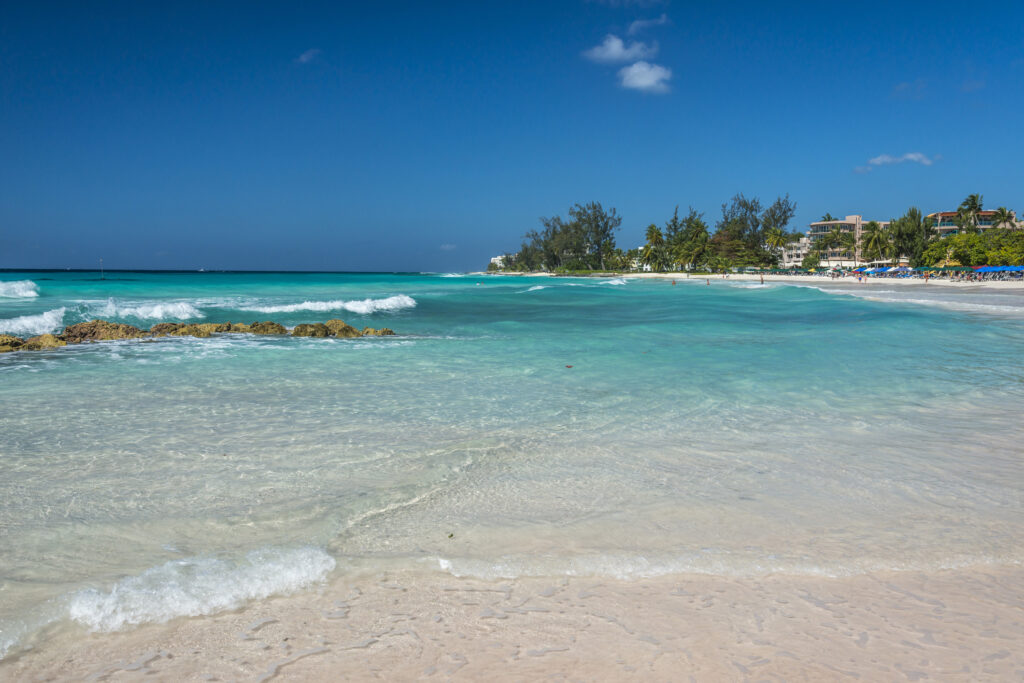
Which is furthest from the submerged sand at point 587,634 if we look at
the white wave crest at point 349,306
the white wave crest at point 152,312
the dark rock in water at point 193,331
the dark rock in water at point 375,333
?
the white wave crest at point 349,306

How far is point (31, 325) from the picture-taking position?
19.6 metres

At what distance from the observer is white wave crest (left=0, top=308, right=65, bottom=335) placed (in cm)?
1859

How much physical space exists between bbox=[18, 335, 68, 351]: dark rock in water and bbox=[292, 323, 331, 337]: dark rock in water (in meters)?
5.39

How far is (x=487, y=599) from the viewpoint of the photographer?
305 centimetres

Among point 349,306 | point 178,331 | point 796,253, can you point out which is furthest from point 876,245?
point 178,331

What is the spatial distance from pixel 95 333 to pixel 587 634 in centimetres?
1702

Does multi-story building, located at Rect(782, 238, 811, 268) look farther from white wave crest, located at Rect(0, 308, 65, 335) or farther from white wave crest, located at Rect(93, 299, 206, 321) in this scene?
white wave crest, located at Rect(0, 308, 65, 335)

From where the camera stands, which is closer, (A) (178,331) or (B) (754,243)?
(A) (178,331)

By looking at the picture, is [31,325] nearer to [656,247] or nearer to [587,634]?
[587,634]

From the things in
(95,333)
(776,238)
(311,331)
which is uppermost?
(776,238)

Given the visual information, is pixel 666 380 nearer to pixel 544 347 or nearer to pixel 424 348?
pixel 544 347

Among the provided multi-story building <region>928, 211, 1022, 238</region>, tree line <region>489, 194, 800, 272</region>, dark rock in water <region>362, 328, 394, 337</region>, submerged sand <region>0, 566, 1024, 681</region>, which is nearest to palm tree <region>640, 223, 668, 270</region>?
tree line <region>489, 194, 800, 272</region>

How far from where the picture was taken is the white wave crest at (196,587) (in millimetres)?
2885

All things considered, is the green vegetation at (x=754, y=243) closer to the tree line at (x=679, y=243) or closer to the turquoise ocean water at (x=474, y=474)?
the tree line at (x=679, y=243)
